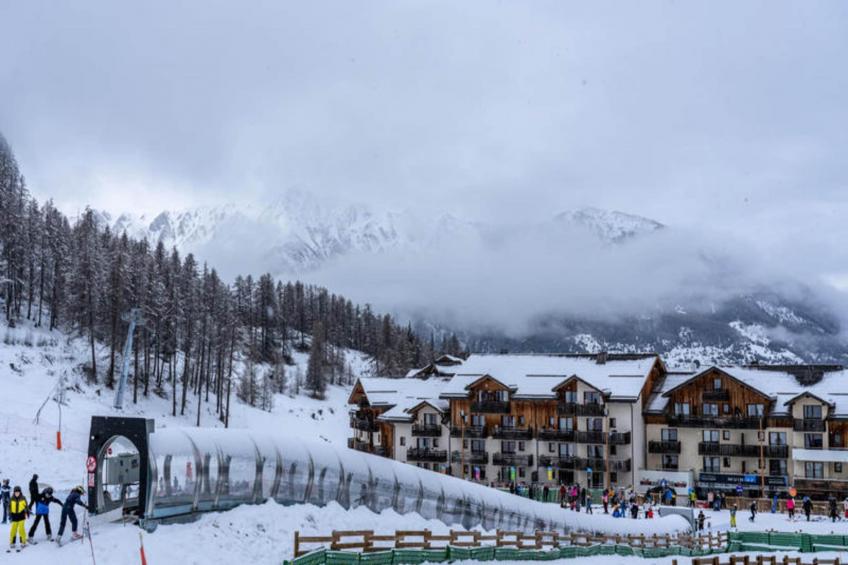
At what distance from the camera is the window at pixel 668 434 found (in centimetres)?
6738

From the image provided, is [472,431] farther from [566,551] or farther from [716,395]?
[566,551]

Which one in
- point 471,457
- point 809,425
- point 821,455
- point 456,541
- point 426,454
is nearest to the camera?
point 456,541

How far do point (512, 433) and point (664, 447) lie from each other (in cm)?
1325

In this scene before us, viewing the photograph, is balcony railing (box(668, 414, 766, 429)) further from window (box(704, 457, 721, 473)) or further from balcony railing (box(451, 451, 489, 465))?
balcony railing (box(451, 451, 489, 465))

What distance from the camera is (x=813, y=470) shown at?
61.6 metres

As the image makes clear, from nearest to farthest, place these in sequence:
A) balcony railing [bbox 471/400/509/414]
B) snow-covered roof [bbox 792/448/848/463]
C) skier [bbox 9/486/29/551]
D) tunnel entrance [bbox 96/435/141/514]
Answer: skier [bbox 9/486/29/551], tunnel entrance [bbox 96/435/141/514], snow-covered roof [bbox 792/448/848/463], balcony railing [bbox 471/400/509/414]

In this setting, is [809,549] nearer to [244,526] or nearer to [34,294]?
[244,526]

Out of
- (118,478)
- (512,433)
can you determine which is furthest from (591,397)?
(118,478)

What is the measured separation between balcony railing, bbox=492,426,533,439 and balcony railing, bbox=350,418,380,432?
14.4 m

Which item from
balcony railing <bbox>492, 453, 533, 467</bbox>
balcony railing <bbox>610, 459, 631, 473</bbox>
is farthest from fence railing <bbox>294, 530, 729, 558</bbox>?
balcony railing <bbox>492, 453, 533, 467</bbox>

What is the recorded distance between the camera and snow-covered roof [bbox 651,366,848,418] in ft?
205

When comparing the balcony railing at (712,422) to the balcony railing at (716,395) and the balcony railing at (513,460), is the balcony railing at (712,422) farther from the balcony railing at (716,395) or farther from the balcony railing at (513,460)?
the balcony railing at (513,460)

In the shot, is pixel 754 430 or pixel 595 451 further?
pixel 595 451

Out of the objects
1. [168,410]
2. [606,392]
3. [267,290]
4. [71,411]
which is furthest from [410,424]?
[267,290]
